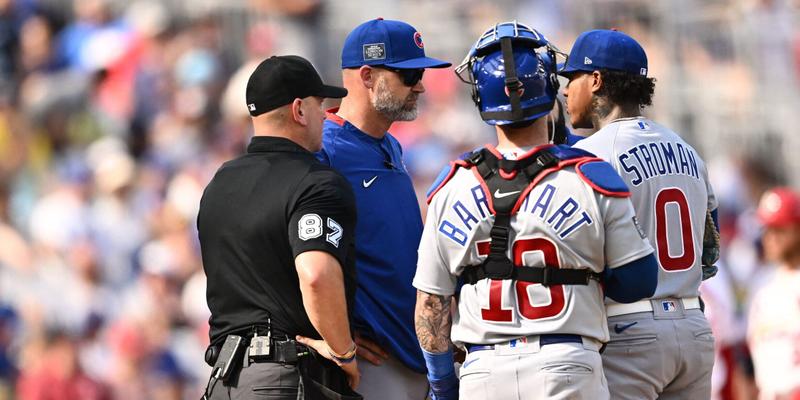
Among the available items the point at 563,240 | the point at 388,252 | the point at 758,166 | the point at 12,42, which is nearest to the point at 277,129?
the point at 388,252

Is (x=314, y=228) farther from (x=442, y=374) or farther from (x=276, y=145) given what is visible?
(x=442, y=374)

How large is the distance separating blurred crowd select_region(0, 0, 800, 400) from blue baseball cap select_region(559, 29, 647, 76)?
202 inches

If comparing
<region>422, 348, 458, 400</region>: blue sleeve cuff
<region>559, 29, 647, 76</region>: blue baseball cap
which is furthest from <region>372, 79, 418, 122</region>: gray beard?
<region>422, 348, 458, 400</region>: blue sleeve cuff

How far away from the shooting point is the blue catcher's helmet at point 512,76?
13.6 ft

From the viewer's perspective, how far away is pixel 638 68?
16.1 ft

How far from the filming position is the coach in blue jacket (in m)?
5.02

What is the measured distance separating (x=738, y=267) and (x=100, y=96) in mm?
6907

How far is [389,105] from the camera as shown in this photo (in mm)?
5250

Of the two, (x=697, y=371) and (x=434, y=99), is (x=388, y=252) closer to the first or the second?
(x=697, y=371)

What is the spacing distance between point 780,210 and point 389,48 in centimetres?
268

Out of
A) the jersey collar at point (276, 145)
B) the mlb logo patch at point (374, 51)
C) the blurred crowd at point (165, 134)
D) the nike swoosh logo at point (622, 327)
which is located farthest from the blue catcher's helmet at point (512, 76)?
the blurred crowd at point (165, 134)

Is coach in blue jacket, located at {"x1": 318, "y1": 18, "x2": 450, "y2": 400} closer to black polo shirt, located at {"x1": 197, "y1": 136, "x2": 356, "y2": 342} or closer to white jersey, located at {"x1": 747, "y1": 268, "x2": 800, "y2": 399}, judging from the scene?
black polo shirt, located at {"x1": 197, "y1": 136, "x2": 356, "y2": 342}

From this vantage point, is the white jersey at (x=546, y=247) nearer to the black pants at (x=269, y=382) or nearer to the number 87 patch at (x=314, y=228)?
the number 87 patch at (x=314, y=228)

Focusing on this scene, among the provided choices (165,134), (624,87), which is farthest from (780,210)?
(165,134)
